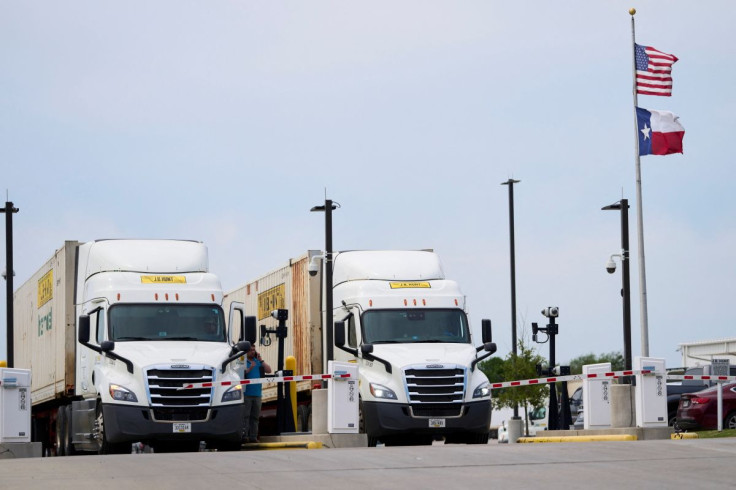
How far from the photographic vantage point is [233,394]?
22.1m

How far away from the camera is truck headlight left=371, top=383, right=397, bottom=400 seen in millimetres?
22672

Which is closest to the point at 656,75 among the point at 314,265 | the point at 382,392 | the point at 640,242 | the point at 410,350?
the point at 640,242

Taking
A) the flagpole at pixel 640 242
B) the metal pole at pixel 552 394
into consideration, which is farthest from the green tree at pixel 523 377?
the metal pole at pixel 552 394

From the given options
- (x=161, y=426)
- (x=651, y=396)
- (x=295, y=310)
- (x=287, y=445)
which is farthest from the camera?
(x=295, y=310)

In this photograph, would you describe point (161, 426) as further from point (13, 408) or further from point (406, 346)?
point (406, 346)

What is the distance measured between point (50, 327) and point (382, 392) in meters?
7.93

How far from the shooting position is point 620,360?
12794cm

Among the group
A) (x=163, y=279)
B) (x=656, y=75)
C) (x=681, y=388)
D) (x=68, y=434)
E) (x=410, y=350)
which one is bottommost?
(x=68, y=434)

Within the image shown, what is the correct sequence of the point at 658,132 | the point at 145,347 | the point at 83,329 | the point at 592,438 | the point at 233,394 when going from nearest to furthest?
the point at 83,329, the point at 145,347, the point at 233,394, the point at 592,438, the point at 658,132

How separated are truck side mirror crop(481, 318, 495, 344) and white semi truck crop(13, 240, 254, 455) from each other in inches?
171

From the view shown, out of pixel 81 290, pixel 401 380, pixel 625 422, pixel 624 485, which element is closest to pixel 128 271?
pixel 81 290

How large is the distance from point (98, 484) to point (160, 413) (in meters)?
8.21

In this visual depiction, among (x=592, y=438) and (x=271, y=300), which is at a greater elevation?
(x=271, y=300)

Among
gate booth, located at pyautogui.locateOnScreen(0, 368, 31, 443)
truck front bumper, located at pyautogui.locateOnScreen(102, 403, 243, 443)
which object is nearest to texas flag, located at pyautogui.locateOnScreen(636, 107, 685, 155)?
truck front bumper, located at pyautogui.locateOnScreen(102, 403, 243, 443)
